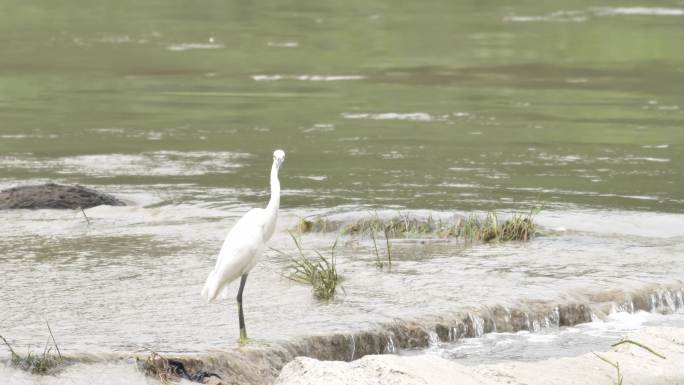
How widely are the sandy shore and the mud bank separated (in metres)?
0.10

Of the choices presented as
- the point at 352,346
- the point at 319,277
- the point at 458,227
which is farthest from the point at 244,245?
the point at 458,227

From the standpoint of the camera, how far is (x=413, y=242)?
11.8 meters

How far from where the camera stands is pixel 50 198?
1323cm

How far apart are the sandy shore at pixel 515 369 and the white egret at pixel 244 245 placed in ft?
2.65

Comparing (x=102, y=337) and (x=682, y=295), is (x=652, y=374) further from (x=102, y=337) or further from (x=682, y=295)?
(x=102, y=337)

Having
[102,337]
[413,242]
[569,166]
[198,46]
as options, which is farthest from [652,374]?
[198,46]

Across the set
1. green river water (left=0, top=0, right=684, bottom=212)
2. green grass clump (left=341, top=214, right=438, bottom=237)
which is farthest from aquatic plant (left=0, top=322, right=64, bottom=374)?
green river water (left=0, top=0, right=684, bottom=212)

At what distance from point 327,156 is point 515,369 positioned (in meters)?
9.39

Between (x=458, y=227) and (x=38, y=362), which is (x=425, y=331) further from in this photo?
(x=458, y=227)

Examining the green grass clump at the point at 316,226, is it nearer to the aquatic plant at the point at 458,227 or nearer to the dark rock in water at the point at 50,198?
the aquatic plant at the point at 458,227

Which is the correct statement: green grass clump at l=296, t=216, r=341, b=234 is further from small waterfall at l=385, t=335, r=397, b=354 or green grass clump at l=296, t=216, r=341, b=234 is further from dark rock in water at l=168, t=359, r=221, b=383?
dark rock in water at l=168, t=359, r=221, b=383

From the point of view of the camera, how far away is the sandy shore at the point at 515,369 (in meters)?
7.19

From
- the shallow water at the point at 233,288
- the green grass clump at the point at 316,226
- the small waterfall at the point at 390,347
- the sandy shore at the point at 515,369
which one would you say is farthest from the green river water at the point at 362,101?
the sandy shore at the point at 515,369

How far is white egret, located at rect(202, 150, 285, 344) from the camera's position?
7.93m
